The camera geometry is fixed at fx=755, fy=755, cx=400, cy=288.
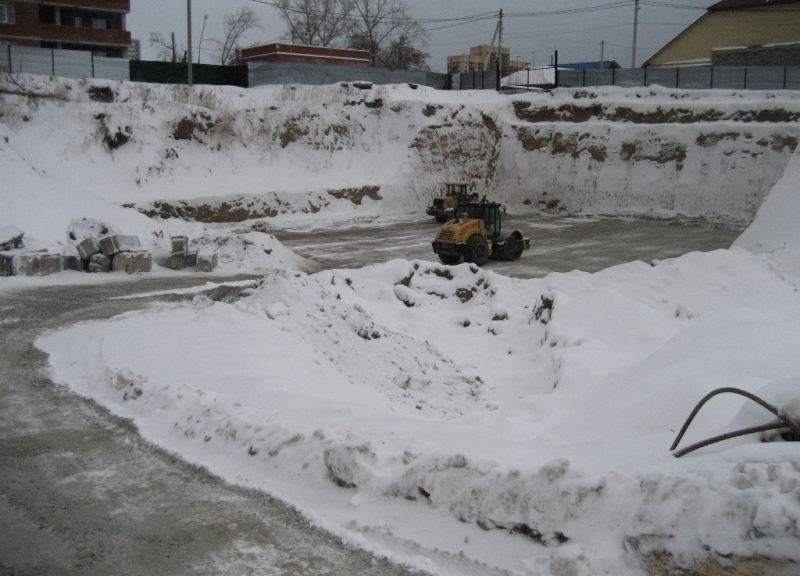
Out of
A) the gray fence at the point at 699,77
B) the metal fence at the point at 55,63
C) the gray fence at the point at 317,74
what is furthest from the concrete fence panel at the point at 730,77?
the metal fence at the point at 55,63

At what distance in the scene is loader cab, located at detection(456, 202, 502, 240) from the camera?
2183cm

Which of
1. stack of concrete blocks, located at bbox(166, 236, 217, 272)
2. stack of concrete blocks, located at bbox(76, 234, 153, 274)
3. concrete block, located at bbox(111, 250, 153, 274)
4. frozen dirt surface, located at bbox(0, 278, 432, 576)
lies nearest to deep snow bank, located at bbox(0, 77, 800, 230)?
stack of concrete blocks, located at bbox(166, 236, 217, 272)

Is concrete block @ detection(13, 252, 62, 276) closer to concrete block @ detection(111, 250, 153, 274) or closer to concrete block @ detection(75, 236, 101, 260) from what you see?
concrete block @ detection(75, 236, 101, 260)

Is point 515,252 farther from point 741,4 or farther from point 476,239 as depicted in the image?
point 741,4

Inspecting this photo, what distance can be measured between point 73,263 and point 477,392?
10.8 metres

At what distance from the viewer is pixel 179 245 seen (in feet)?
60.6

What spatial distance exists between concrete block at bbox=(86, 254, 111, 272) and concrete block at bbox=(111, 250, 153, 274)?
0.21 metres

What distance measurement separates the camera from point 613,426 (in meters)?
7.20

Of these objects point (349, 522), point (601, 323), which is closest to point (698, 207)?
point (601, 323)

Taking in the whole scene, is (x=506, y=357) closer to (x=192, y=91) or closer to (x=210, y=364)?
(x=210, y=364)

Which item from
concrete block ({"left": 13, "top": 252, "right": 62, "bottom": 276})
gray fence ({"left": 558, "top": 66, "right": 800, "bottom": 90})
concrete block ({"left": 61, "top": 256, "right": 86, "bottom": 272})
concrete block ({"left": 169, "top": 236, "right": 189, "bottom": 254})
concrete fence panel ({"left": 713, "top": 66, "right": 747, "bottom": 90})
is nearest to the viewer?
concrete block ({"left": 13, "top": 252, "right": 62, "bottom": 276})

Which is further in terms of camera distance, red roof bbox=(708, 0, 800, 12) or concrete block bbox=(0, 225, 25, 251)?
red roof bbox=(708, 0, 800, 12)

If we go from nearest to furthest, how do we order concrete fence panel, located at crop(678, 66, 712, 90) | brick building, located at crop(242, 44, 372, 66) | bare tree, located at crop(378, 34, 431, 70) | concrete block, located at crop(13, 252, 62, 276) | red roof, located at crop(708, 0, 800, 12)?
concrete block, located at crop(13, 252, 62, 276), concrete fence panel, located at crop(678, 66, 712, 90), red roof, located at crop(708, 0, 800, 12), brick building, located at crop(242, 44, 372, 66), bare tree, located at crop(378, 34, 431, 70)

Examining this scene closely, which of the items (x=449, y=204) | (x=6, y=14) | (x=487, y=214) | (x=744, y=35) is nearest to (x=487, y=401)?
(x=487, y=214)
